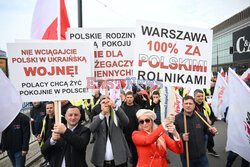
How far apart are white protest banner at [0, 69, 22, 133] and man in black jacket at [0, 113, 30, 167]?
1803 mm

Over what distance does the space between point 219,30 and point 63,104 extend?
2391 inches

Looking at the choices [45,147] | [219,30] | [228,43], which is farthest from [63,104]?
[219,30]

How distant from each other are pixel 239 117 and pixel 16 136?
401 cm

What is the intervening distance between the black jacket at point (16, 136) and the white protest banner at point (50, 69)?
1.52m

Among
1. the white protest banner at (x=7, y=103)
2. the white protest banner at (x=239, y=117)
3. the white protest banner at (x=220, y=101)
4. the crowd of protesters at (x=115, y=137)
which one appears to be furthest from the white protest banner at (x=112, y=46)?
the white protest banner at (x=220, y=101)

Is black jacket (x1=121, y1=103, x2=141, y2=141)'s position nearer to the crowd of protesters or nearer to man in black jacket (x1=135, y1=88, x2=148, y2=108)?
the crowd of protesters

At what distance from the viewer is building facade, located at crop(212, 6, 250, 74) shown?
30.0 meters

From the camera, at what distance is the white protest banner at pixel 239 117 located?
8.50 feet

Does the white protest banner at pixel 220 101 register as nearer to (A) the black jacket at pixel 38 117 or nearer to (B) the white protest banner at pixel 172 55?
(B) the white protest banner at pixel 172 55

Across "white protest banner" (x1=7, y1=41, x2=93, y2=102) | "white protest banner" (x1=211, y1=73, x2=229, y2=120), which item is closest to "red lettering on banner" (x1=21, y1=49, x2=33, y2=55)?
"white protest banner" (x1=7, y1=41, x2=93, y2=102)

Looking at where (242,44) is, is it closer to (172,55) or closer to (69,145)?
(172,55)

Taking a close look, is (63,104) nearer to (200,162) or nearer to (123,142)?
(123,142)

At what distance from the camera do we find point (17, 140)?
3359mm

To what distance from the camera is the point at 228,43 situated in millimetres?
48156
